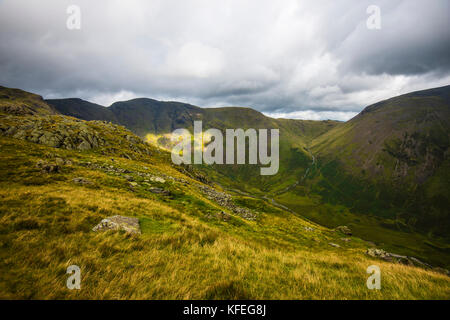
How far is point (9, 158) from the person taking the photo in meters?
17.9

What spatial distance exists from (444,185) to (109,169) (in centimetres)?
30695

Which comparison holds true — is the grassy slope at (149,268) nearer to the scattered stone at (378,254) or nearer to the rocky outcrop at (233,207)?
the rocky outcrop at (233,207)

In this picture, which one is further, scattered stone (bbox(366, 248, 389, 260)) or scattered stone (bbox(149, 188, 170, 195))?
scattered stone (bbox(366, 248, 389, 260))

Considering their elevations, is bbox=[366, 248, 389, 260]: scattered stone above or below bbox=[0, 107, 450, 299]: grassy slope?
below

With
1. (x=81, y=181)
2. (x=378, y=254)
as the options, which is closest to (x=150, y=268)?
(x=81, y=181)

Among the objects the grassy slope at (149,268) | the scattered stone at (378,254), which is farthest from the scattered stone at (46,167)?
the scattered stone at (378,254)

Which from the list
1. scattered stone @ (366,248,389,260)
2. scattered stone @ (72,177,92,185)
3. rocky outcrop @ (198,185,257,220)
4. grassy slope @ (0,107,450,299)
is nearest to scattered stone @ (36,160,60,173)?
scattered stone @ (72,177,92,185)

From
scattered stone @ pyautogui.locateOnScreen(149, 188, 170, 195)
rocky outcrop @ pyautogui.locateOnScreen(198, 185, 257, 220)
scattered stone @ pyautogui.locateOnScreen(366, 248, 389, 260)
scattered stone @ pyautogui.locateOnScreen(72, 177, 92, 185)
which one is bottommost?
scattered stone @ pyautogui.locateOnScreen(366, 248, 389, 260)

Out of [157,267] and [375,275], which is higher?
[157,267]

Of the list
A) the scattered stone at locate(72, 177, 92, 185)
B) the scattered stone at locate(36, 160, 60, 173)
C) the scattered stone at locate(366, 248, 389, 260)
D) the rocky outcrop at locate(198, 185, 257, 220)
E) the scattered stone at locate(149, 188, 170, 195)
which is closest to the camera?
the scattered stone at locate(72, 177, 92, 185)

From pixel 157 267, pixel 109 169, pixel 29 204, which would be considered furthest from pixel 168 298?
pixel 109 169

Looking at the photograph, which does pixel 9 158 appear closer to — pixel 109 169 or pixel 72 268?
pixel 109 169

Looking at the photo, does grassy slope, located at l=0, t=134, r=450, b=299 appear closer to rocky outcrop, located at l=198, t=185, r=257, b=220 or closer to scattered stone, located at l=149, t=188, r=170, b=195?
scattered stone, located at l=149, t=188, r=170, b=195
